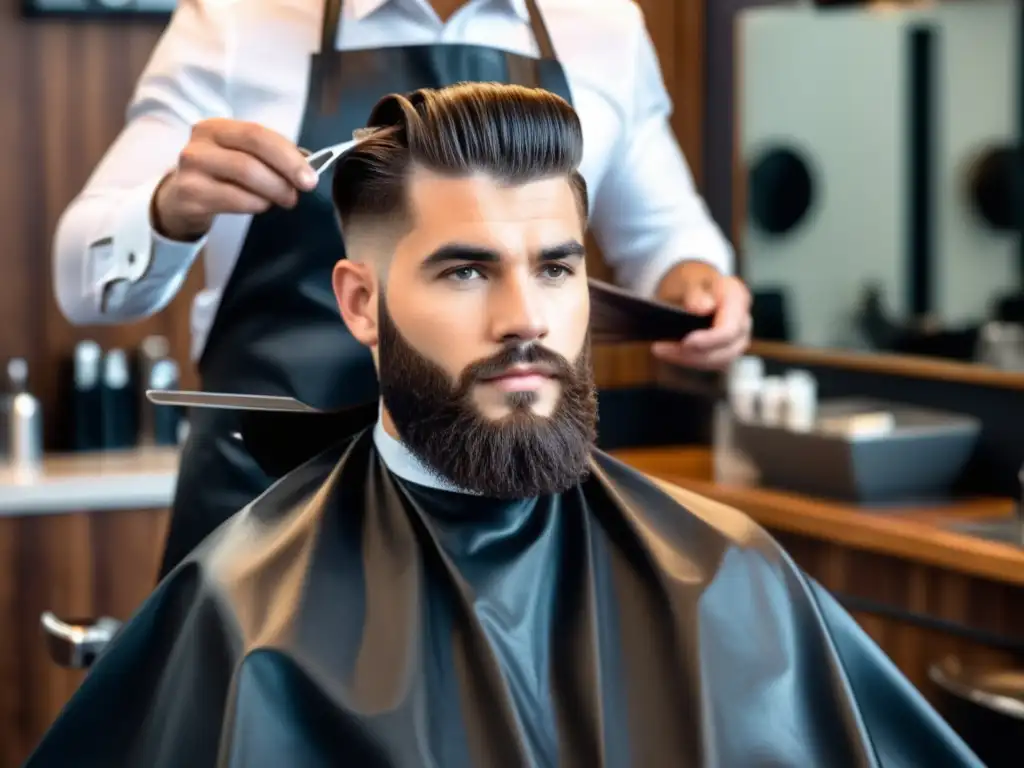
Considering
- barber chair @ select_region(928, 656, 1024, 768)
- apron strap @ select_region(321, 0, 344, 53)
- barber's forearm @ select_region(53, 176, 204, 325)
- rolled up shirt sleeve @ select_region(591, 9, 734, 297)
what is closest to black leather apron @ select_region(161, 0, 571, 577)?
apron strap @ select_region(321, 0, 344, 53)

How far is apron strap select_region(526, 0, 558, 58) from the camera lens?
2039mm

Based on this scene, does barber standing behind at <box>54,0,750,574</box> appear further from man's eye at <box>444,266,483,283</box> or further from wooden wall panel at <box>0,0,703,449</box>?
wooden wall panel at <box>0,0,703,449</box>

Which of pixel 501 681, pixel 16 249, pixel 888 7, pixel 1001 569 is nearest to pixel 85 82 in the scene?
pixel 16 249

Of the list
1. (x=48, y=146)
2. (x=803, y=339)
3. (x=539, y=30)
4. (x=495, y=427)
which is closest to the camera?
(x=495, y=427)

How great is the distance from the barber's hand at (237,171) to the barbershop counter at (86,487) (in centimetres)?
220

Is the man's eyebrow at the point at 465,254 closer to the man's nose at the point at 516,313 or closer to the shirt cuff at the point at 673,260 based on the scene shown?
the man's nose at the point at 516,313

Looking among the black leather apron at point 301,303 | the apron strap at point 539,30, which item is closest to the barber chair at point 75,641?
the black leather apron at point 301,303

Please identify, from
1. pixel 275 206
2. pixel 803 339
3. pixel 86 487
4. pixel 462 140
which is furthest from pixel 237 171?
pixel 803 339

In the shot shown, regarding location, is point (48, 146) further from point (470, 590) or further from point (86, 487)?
point (470, 590)

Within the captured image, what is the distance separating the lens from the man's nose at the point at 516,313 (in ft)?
5.02

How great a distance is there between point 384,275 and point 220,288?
0.52 metres

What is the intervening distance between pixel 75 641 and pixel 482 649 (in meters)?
0.95

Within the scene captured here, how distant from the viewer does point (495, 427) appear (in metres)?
1.53

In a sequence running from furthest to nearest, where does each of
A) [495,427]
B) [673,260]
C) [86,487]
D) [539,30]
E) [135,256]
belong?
[86,487], [673,260], [539,30], [135,256], [495,427]
